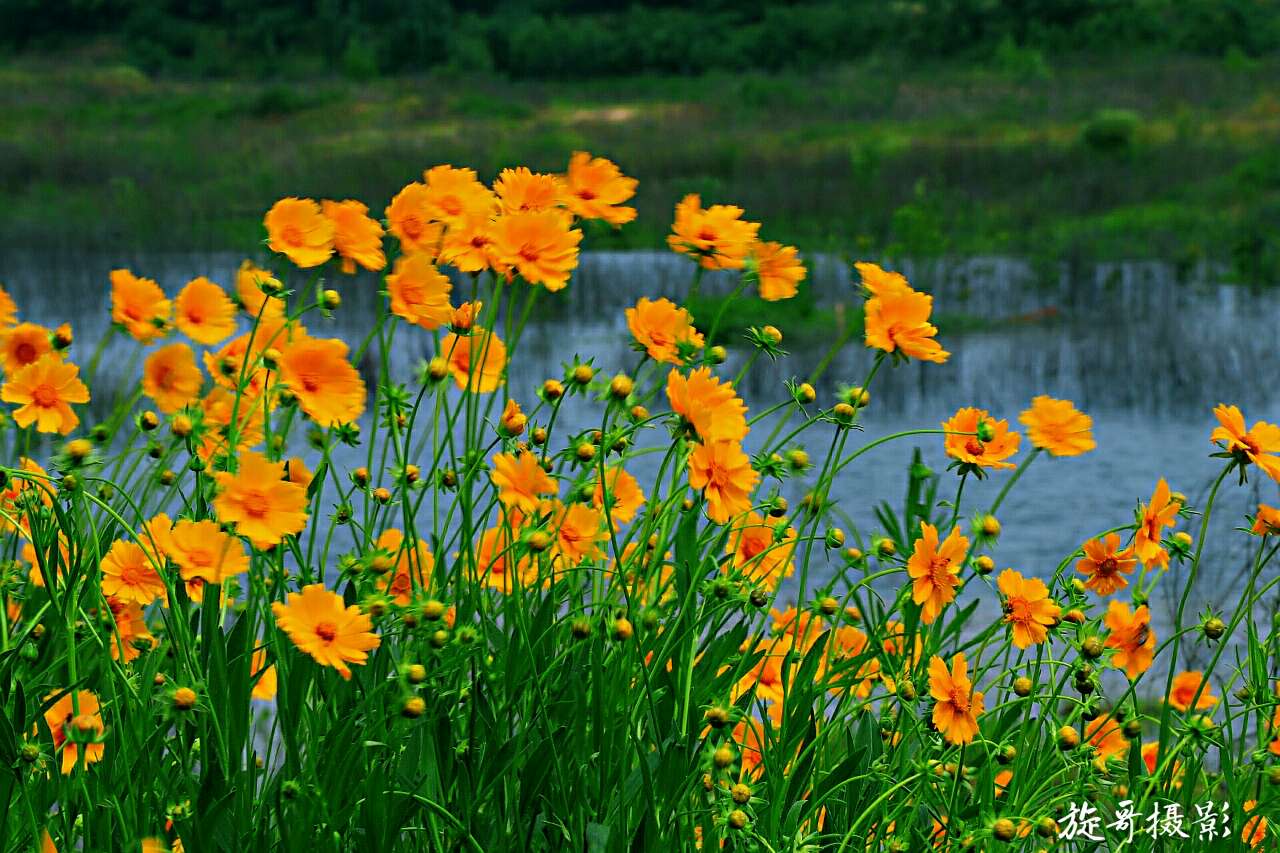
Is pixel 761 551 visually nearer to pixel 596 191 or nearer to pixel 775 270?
pixel 775 270

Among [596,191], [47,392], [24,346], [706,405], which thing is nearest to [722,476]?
[706,405]

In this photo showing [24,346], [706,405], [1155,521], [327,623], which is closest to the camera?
[327,623]

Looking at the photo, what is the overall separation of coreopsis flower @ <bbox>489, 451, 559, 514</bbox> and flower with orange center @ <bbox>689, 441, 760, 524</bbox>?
15cm

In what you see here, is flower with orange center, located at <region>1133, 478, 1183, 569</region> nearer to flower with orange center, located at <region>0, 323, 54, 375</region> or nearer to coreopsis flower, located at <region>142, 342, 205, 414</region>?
coreopsis flower, located at <region>142, 342, 205, 414</region>

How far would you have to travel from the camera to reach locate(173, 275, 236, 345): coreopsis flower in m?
1.93

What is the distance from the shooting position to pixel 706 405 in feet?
5.12

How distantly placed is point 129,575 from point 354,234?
0.43 metres

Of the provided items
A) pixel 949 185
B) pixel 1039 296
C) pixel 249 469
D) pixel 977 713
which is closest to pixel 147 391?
pixel 249 469

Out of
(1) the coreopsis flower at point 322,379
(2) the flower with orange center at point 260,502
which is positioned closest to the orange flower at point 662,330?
(1) the coreopsis flower at point 322,379

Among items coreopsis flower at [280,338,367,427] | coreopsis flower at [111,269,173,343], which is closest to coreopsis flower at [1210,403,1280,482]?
coreopsis flower at [280,338,367,427]

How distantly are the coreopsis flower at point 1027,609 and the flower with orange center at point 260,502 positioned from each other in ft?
2.59

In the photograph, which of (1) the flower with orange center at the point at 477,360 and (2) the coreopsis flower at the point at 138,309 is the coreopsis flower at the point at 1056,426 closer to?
(1) the flower with orange center at the point at 477,360

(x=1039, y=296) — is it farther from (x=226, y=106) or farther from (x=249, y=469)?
(x=226, y=106)

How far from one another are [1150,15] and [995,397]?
1368 inches
